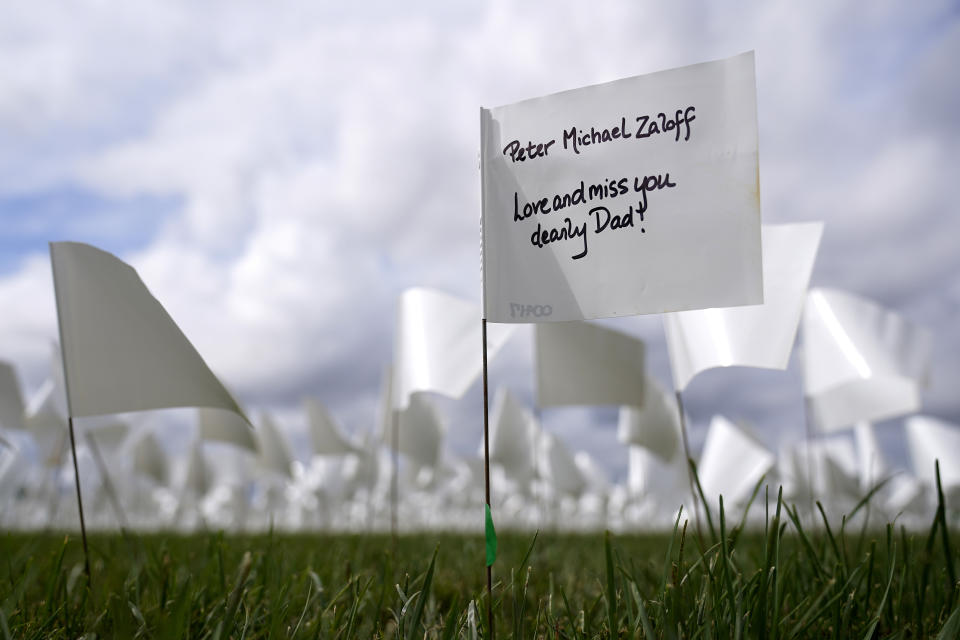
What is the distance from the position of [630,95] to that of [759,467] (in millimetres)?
4726

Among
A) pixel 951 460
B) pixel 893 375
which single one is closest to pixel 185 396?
pixel 893 375

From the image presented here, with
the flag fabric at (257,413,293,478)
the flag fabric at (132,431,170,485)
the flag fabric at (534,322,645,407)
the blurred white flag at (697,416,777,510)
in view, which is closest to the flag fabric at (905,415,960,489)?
the blurred white flag at (697,416,777,510)

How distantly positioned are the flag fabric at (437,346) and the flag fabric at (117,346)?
1.54 m

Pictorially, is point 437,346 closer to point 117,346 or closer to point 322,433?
point 117,346

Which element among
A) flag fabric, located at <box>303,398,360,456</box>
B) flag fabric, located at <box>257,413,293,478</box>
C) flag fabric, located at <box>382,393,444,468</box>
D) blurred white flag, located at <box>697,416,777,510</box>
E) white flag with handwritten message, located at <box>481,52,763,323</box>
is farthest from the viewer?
flag fabric, located at <box>257,413,293,478</box>

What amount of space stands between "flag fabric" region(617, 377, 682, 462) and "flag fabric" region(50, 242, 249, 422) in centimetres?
450

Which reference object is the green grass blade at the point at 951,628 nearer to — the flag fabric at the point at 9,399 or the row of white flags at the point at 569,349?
the row of white flags at the point at 569,349

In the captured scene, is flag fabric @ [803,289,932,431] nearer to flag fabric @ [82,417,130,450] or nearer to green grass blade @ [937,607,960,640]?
green grass blade @ [937,607,960,640]

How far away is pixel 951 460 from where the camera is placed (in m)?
7.77

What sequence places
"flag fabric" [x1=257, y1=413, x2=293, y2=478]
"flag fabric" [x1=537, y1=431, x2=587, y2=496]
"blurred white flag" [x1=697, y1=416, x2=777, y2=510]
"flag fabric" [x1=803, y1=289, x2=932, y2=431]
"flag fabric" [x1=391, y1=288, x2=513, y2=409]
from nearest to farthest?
"flag fabric" [x1=391, y1=288, x2=513, y2=409], "flag fabric" [x1=803, y1=289, x2=932, y2=431], "blurred white flag" [x1=697, y1=416, x2=777, y2=510], "flag fabric" [x1=537, y1=431, x2=587, y2=496], "flag fabric" [x1=257, y1=413, x2=293, y2=478]

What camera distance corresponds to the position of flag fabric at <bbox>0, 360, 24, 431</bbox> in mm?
5562

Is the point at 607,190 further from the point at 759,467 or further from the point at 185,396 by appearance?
the point at 759,467

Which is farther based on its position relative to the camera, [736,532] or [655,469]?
[655,469]

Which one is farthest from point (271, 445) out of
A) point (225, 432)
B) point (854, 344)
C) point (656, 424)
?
point (854, 344)
